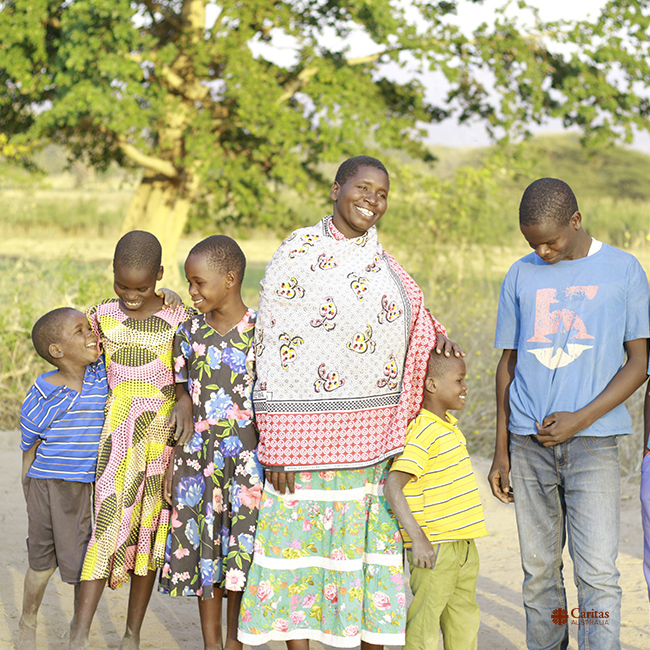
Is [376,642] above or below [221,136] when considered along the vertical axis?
below

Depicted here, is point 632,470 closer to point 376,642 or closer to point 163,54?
point 376,642

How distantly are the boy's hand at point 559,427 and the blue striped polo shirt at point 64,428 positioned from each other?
1.62 m

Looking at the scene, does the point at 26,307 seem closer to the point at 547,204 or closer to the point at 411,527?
the point at 411,527

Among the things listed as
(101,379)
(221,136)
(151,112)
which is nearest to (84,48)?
(151,112)

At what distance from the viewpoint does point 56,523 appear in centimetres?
288

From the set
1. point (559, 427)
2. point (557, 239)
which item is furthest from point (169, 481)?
point (557, 239)

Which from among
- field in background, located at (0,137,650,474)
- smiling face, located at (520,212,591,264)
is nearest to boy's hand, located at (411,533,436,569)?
smiling face, located at (520,212,591,264)

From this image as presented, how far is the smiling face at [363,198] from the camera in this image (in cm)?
269

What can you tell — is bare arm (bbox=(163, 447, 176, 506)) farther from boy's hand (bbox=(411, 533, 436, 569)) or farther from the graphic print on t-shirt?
the graphic print on t-shirt

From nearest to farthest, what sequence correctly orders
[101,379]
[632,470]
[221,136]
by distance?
[101,379] < [632,470] < [221,136]

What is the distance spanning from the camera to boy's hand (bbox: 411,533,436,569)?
2.56m

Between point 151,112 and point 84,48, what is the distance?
1118mm

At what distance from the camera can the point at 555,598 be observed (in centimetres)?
276

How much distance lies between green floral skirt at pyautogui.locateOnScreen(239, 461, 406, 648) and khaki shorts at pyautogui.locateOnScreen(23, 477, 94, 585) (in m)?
0.70
